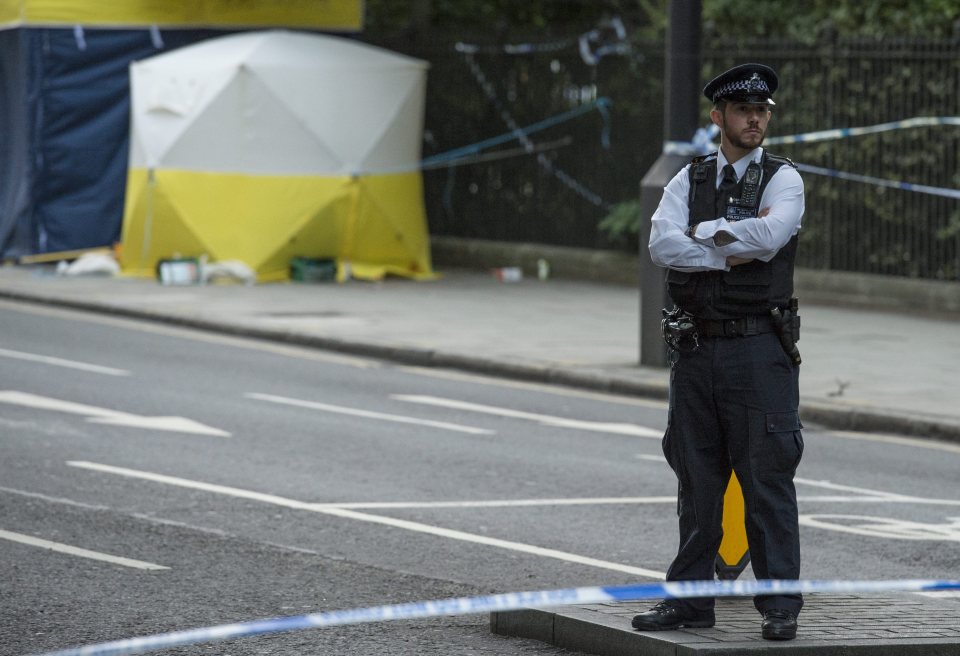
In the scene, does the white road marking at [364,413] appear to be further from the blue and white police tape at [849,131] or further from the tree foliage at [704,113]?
the tree foliage at [704,113]

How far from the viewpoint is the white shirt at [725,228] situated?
19.9 feet

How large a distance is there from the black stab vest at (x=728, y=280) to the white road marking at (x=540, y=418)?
5811 millimetres

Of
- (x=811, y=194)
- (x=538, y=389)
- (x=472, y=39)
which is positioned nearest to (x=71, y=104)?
(x=472, y=39)

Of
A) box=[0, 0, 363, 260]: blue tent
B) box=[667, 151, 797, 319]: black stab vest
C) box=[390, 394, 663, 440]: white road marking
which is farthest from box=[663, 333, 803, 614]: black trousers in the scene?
box=[0, 0, 363, 260]: blue tent

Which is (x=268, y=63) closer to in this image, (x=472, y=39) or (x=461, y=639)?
(x=472, y=39)

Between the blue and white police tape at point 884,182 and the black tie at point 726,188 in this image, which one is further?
the blue and white police tape at point 884,182

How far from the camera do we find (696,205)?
20.6 feet

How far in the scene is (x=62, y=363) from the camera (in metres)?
15.0

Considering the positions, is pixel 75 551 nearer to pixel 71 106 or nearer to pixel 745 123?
pixel 745 123

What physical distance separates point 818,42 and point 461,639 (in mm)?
13899

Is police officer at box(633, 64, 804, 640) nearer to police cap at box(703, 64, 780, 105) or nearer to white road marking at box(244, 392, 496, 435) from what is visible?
police cap at box(703, 64, 780, 105)

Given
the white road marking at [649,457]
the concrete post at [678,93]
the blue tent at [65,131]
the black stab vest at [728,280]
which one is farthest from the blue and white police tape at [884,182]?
the black stab vest at [728,280]

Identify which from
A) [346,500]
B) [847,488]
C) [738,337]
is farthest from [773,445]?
[847,488]

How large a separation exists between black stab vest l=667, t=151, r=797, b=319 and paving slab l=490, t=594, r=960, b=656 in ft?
3.55
